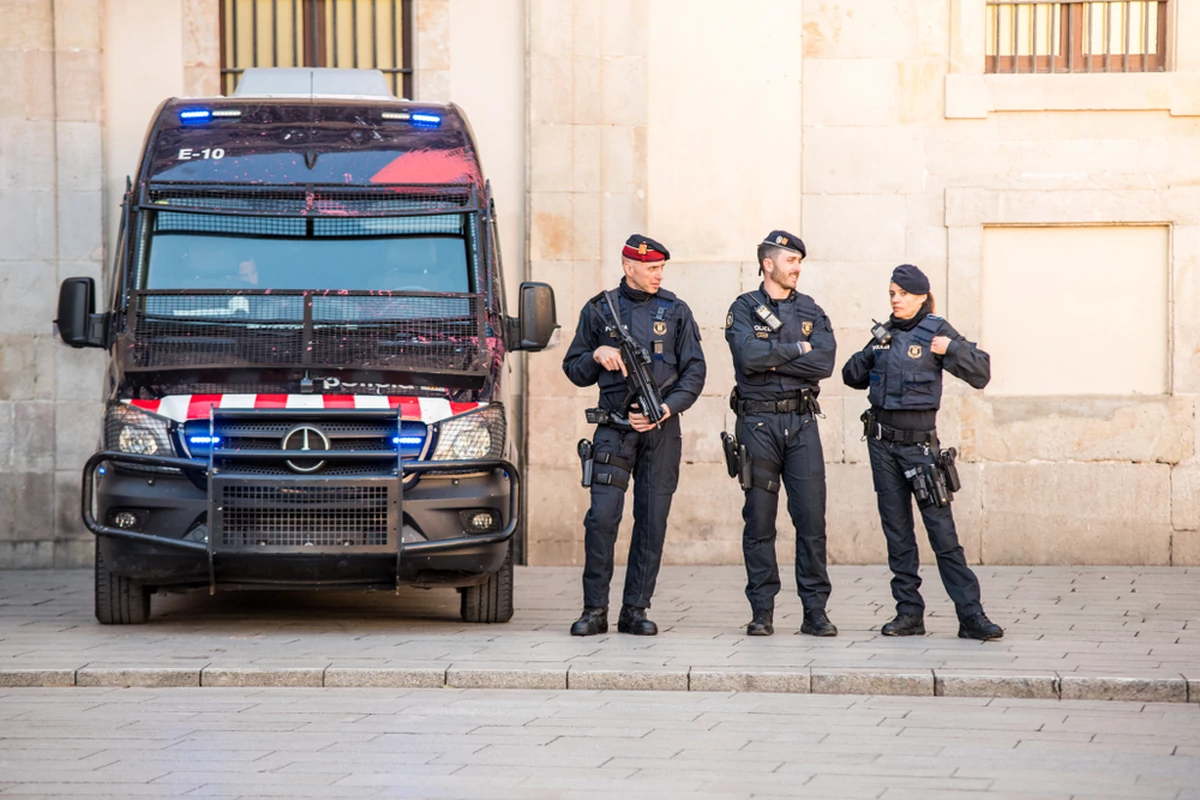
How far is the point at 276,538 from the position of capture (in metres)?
8.15

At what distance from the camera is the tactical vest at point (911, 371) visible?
27.4ft

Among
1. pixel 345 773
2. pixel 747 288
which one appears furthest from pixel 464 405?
pixel 747 288

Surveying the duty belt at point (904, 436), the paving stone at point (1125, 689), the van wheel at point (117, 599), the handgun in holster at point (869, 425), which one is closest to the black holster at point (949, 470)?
the duty belt at point (904, 436)

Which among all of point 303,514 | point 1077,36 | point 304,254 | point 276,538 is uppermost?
point 1077,36

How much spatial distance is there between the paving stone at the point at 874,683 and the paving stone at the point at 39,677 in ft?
11.0

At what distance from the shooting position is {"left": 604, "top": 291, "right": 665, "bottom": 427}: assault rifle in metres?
8.32

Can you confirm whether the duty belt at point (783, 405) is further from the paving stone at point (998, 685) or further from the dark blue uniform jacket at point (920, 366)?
the paving stone at point (998, 685)

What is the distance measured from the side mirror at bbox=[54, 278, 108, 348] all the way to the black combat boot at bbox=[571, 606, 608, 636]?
2.96 meters

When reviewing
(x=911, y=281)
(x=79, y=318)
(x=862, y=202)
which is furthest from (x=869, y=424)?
(x=79, y=318)

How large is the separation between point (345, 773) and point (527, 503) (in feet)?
20.2

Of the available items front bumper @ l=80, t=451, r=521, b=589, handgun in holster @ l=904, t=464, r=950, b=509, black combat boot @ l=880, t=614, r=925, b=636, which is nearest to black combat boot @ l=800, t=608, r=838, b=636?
black combat boot @ l=880, t=614, r=925, b=636

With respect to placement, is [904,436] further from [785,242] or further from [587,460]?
[587,460]

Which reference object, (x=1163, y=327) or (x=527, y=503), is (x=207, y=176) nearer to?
(x=527, y=503)

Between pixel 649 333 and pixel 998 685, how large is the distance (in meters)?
2.54
